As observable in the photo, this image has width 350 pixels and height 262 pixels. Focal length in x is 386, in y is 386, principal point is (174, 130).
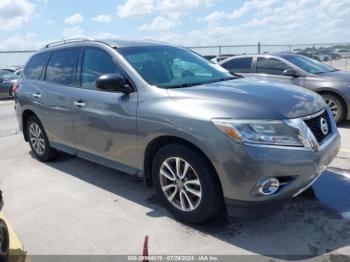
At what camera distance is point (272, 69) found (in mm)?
8961

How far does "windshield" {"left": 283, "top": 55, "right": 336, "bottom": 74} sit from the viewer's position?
8.70m

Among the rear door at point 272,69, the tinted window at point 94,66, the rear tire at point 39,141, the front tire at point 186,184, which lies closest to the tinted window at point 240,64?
the rear door at point 272,69

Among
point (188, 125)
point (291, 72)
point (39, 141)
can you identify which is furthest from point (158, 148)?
point (291, 72)

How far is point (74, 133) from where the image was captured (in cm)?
497

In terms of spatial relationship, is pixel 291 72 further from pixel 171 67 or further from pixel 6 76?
pixel 6 76

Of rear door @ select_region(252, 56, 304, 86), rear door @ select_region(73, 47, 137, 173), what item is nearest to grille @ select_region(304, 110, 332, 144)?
rear door @ select_region(73, 47, 137, 173)

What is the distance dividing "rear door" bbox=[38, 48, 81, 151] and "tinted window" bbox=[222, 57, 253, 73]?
5.15 meters

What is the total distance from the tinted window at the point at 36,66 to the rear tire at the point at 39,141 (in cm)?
66

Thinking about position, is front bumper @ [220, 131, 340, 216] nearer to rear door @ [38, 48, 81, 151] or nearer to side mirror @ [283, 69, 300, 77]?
rear door @ [38, 48, 81, 151]

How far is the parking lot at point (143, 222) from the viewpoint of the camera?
11.1 feet

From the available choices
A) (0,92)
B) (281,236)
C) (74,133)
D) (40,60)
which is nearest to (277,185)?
(281,236)

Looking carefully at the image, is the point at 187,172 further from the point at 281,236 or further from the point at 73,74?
the point at 73,74

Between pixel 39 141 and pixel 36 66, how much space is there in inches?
45.8

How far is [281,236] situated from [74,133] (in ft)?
9.36
